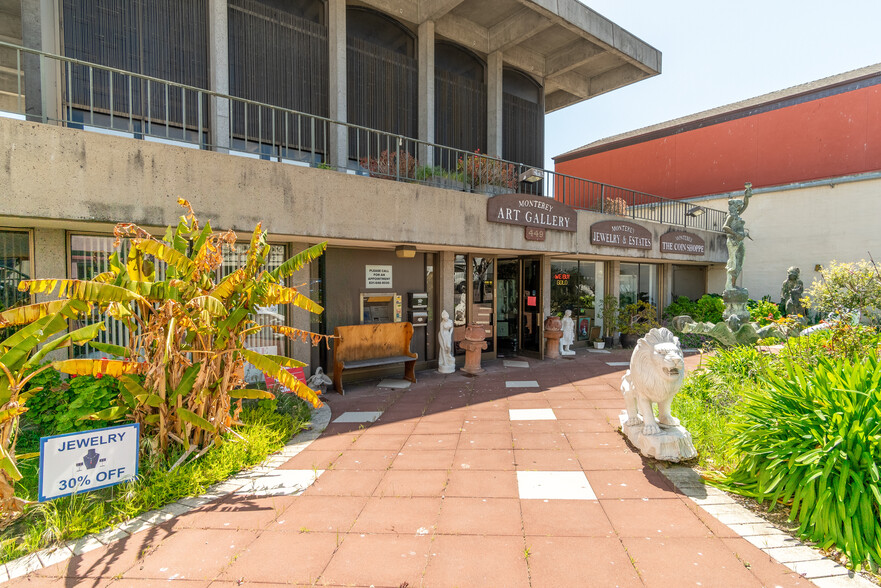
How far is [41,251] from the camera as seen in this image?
5559 mm

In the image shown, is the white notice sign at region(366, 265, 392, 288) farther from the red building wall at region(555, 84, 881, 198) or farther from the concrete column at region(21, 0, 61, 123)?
the red building wall at region(555, 84, 881, 198)

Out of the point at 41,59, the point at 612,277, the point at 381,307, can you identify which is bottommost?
the point at 381,307

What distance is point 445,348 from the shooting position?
9125mm

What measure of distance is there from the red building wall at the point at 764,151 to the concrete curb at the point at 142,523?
18395 mm

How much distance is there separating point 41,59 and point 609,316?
13.6m

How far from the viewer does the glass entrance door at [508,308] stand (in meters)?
11.4

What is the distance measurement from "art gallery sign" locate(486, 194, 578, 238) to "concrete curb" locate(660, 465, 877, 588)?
18.0 ft

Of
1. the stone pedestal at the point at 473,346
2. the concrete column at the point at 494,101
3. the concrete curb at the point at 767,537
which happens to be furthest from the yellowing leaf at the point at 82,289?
the concrete column at the point at 494,101

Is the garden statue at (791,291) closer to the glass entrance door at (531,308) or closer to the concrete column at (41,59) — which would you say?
the glass entrance door at (531,308)

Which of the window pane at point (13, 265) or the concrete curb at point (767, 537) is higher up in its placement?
the window pane at point (13, 265)

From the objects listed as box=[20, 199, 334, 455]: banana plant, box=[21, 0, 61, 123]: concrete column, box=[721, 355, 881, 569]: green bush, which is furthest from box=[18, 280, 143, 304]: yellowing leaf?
box=[721, 355, 881, 569]: green bush

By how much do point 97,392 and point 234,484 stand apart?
1812mm

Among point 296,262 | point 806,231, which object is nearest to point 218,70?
point 296,262

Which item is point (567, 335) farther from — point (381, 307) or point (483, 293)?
point (381, 307)
